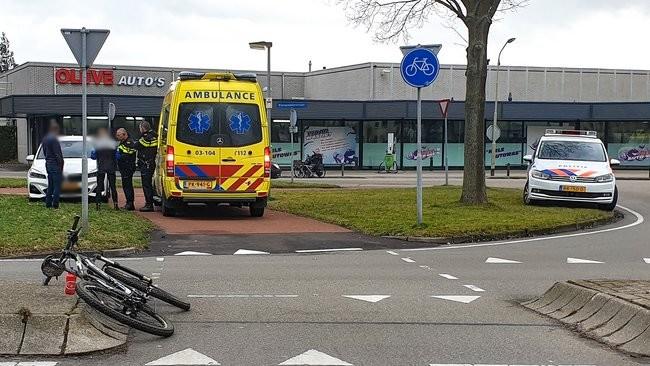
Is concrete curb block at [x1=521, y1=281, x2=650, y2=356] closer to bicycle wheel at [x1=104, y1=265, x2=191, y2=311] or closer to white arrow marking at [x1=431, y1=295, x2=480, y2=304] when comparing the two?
white arrow marking at [x1=431, y1=295, x2=480, y2=304]

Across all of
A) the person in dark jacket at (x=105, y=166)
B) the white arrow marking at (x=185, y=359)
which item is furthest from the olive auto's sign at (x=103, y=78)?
the white arrow marking at (x=185, y=359)

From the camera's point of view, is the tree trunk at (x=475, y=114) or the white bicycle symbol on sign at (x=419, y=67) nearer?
the white bicycle symbol on sign at (x=419, y=67)

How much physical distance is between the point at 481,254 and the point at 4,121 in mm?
49398

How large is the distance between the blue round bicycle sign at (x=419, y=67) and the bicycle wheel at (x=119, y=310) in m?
9.04

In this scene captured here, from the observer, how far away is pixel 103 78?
4825 cm

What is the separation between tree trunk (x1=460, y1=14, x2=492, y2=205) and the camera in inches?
756

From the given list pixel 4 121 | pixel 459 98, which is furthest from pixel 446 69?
pixel 4 121

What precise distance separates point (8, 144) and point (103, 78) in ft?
25.3

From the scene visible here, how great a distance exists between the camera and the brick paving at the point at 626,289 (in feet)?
22.8

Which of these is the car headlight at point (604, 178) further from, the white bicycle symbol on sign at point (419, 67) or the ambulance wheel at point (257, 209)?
the ambulance wheel at point (257, 209)

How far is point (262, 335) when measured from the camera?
21.5ft

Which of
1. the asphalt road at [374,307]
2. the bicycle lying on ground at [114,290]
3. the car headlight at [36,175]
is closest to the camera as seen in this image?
the asphalt road at [374,307]

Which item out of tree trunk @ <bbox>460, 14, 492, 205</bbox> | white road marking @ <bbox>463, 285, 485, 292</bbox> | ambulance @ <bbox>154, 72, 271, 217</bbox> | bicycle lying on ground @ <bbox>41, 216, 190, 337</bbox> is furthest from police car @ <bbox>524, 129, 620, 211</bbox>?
bicycle lying on ground @ <bbox>41, 216, 190, 337</bbox>

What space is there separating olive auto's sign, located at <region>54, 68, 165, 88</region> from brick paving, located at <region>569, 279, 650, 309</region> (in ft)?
141
